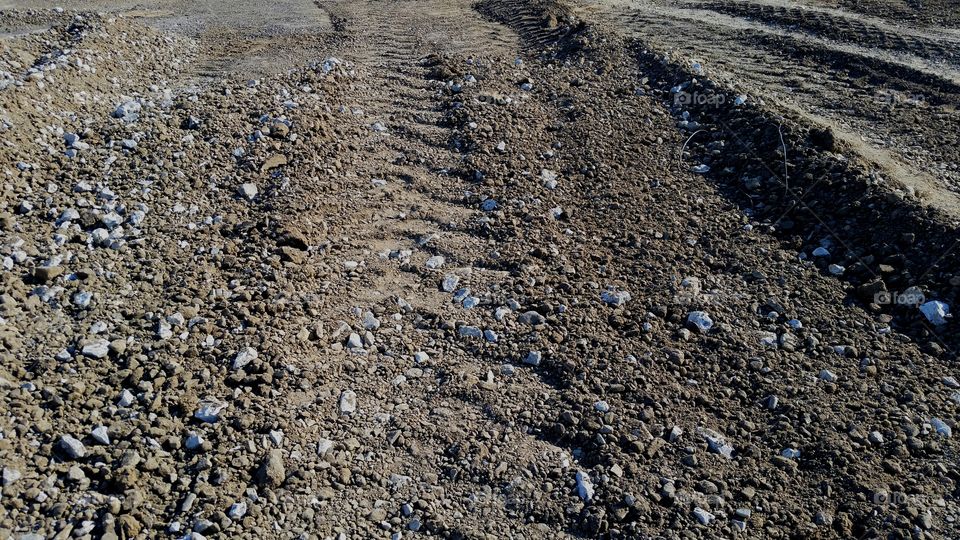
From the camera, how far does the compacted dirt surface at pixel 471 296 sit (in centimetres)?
342

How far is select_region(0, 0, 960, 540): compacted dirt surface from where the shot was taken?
3420 millimetres

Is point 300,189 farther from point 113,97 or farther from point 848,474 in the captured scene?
point 848,474

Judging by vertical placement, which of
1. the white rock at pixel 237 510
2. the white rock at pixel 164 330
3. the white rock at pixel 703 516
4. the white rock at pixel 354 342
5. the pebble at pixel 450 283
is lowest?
the white rock at pixel 237 510

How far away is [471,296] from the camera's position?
15.2 ft

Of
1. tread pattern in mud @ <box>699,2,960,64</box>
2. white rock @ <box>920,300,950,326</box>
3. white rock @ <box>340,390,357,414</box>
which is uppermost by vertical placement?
tread pattern in mud @ <box>699,2,960,64</box>

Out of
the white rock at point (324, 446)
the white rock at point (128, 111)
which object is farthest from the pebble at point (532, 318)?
the white rock at point (128, 111)

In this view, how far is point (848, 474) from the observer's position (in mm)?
3598

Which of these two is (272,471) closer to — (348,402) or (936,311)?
(348,402)

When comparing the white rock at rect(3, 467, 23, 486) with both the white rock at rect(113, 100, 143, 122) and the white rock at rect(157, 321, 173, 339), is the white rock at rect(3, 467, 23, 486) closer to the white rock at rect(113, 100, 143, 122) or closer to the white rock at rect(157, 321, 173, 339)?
the white rock at rect(157, 321, 173, 339)

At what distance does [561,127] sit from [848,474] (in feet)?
13.3

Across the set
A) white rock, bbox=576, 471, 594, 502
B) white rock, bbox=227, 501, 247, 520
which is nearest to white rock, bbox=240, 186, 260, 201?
white rock, bbox=227, 501, 247, 520

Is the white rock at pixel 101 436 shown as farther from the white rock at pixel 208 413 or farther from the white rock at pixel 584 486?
the white rock at pixel 584 486

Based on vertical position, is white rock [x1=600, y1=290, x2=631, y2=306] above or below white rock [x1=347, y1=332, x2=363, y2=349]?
above

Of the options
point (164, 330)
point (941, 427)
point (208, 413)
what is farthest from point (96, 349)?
point (941, 427)
